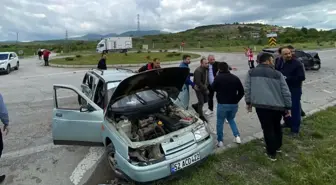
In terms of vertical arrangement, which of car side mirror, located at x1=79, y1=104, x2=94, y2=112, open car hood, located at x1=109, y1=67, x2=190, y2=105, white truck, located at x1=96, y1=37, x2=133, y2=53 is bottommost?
car side mirror, located at x1=79, y1=104, x2=94, y2=112

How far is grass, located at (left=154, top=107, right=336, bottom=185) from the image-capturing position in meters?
3.72

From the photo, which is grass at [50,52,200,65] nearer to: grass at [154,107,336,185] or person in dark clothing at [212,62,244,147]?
person in dark clothing at [212,62,244,147]

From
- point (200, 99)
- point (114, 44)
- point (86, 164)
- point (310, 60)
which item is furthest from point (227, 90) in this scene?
point (114, 44)

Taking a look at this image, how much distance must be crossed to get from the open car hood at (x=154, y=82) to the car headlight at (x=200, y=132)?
0.97 meters

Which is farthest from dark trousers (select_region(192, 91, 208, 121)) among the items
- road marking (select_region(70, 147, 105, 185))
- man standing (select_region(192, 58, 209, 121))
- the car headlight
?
road marking (select_region(70, 147, 105, 185))

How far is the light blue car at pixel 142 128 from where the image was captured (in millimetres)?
3598

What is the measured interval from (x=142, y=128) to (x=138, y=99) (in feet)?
2.00

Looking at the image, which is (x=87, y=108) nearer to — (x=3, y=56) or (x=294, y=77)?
(x=294, y=77)

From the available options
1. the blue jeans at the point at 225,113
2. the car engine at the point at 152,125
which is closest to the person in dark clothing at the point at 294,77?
the blue jeans at the point at 225,113

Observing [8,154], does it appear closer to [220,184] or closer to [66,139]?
[66,139]

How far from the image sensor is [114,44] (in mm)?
44062

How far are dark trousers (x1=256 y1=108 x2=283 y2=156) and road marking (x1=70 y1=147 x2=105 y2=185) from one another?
3061 mm

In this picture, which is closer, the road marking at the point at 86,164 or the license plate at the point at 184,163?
the license plate at the point at 184,163

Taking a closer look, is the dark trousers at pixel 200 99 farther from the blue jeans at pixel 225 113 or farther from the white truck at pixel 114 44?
the white truck at pixel 114 44
